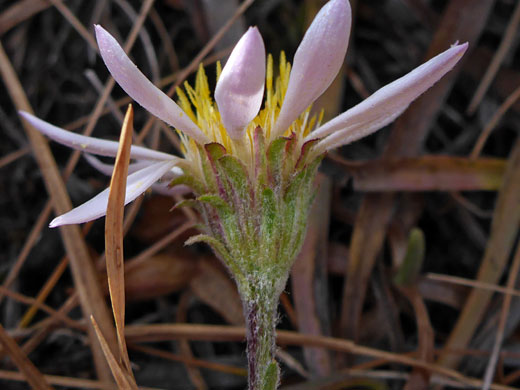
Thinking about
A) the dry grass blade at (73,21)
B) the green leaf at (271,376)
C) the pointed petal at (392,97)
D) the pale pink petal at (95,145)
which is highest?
the dry grass blade at (73,21)

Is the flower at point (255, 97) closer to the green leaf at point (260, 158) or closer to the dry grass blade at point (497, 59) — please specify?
the green leaf at point (260, 158)

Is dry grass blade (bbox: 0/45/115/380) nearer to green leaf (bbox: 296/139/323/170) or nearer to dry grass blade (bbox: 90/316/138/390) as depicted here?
dry grass blade (bbox: 90/316/138/390)

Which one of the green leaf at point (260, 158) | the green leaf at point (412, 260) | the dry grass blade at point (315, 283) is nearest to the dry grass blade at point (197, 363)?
the dry grass blade at point (315, 283)

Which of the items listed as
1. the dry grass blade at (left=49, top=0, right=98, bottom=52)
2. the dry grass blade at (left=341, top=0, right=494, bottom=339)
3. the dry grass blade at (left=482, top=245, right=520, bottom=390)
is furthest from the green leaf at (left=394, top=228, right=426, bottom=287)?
the dry grass blade at (left=49, top=0, right=98, bottom=52)

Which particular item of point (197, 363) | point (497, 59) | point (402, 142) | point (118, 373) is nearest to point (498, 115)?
point (497, 59)

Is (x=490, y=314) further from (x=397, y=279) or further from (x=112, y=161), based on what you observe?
(x=112, y=161)

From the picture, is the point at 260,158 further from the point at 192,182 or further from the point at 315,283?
the point at 315,283
